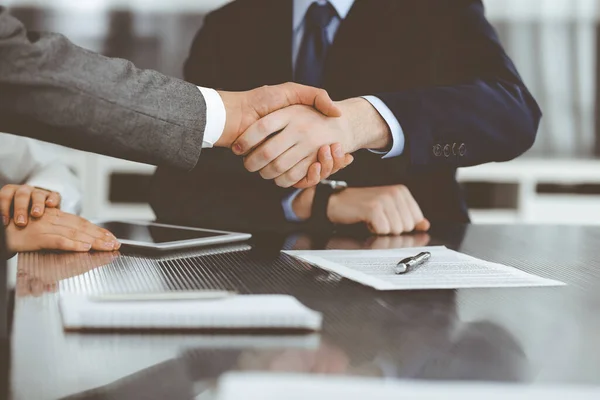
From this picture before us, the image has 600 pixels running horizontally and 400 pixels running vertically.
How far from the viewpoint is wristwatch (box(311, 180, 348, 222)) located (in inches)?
69.2

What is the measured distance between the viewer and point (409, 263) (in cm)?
102

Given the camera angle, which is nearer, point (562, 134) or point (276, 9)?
point (276, 9)

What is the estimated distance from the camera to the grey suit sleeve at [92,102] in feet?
3.40

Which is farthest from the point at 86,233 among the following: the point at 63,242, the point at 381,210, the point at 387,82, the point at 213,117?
the point at 387,82

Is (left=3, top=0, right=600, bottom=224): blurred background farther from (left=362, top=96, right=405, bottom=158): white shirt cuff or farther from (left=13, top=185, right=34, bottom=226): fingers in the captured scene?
(left=13, top=185, right=34, bottom=226): fingers

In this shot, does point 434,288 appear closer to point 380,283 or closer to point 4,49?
point 380,283

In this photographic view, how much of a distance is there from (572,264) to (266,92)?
2.12 feet

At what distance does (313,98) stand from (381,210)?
0.91 ft

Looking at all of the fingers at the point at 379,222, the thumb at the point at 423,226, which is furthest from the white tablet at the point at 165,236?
the thumb at the point at 423,226

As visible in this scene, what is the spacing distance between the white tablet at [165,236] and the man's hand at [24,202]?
134 mm

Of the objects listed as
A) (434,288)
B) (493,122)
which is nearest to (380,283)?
(434,288)

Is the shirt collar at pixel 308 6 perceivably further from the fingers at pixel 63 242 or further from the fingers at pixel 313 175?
the fingers at pixel 63 242

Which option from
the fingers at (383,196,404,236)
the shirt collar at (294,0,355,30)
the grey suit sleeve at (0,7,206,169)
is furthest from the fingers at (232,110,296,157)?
the shirt collar at (294,0,355,30)

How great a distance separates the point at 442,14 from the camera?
2.00 meters
